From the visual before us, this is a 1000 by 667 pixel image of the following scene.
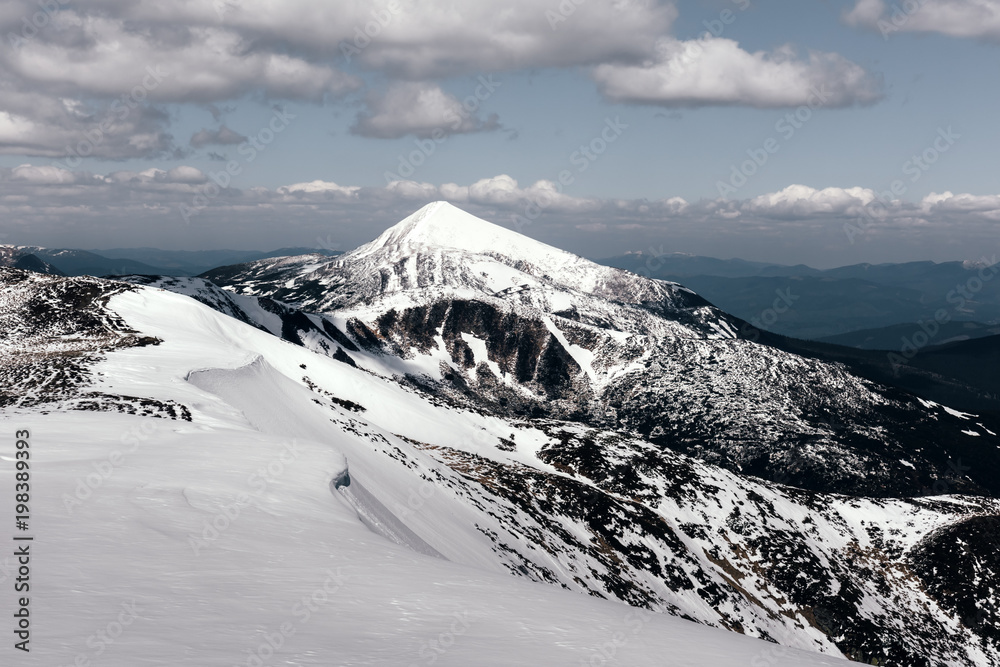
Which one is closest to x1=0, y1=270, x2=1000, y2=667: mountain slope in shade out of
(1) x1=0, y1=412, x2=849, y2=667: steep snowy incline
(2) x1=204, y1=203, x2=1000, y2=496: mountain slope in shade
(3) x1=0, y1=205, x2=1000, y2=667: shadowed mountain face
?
(1) x1=0, y1=412, x2=849, y2=667: steep snowy incline

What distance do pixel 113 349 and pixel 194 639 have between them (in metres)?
50.0

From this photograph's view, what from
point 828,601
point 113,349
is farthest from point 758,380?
point 113,349

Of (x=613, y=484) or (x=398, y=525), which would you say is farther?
(x=613, y=484)

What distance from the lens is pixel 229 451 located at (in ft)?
82.9

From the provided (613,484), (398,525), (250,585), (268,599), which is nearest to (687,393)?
(613,484)

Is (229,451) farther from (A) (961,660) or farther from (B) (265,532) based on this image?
(A) (961,660)

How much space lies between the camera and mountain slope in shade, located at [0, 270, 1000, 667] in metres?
11.3

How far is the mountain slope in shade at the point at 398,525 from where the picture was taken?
11.3m

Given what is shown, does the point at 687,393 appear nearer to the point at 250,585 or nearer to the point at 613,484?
the point at 613,484

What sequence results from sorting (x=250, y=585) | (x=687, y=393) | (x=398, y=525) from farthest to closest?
(x=687, y=393)
(x=398, y=525)
(x=250, y=585)

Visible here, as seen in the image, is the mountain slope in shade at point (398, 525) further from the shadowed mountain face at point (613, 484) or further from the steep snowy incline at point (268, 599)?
the shadowed mountain face at point (613, 484)

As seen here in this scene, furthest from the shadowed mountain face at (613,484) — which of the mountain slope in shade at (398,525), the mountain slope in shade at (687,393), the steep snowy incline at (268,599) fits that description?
the steep snowy incline at (268,599)

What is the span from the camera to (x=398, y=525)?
2550 cm

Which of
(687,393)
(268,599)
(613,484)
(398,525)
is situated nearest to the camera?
(268,599)
